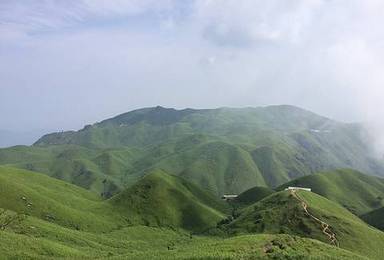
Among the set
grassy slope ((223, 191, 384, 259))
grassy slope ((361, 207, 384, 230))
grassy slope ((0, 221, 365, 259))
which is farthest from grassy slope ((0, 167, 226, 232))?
grassy slope ((361, 207, 384, 230))

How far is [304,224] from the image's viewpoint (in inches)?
5167

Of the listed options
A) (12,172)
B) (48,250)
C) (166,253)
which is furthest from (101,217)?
(166,253)

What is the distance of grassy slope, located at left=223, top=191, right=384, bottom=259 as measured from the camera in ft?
406

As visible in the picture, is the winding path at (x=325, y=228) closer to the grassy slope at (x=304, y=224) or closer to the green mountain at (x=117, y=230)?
the grassy slope at (x=304, y=224)

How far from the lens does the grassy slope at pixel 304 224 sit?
4873 inches

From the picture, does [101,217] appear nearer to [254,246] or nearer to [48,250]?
[48,250]

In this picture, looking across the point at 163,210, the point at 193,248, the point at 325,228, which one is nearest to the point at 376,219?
the point at 325,228

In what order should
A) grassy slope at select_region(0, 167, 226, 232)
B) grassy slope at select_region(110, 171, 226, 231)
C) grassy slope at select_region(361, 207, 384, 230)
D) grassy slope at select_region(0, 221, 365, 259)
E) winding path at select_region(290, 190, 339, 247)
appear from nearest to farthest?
grassy slope at select_region(0, 221, 365, 259) < winding path at select_region(290, 190, 339, 247) < grassy slope at select_region(0, 167, 226, 232) < grassy slope at select_region(110, 171, 226, 231) < grassy slope at select_region(361, 207, 384, 230)

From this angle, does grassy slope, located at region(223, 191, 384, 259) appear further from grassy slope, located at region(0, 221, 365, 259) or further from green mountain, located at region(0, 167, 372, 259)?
Answer: grassy slope, located at region(0, 221, 365, 259)

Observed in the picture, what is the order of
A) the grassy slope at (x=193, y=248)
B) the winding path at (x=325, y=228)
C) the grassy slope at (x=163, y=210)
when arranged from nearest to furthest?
the grassy slope at (x=193, y=248) → the winding path at (x=325, y=228) → the grassy slope at (x=163, y=210)

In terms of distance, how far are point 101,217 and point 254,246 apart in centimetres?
10450

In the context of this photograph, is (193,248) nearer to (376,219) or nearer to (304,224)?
(304,224)

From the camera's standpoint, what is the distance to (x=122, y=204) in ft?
618

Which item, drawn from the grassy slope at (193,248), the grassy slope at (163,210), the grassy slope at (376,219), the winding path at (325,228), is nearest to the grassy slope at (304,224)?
the winding path at (325,228)
